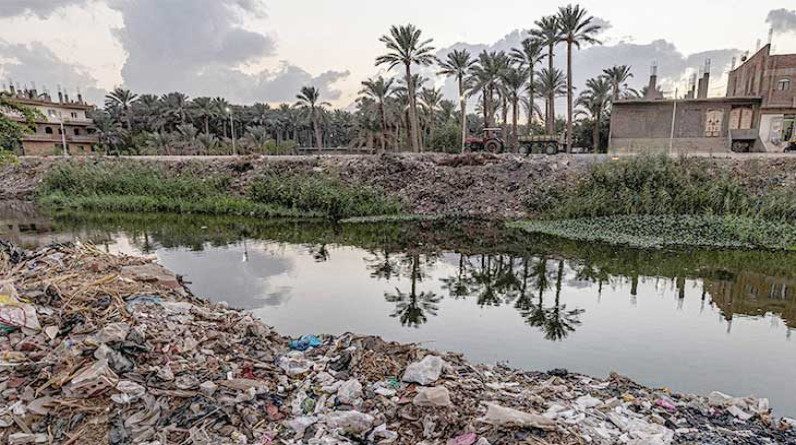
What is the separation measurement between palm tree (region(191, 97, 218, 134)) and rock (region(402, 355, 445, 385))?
4435cm

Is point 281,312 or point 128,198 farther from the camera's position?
point 128,198

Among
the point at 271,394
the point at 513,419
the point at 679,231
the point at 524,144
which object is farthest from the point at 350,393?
the point at 524,144

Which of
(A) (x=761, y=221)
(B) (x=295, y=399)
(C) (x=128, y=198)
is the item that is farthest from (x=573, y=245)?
(C) (x=128, y=198)

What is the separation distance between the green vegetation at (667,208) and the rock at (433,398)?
39.4ft

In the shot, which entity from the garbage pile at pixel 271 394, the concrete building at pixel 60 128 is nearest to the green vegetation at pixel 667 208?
the garbage pile at pixel 271 394

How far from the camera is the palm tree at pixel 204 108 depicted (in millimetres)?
44156

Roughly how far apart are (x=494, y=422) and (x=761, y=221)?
15.7 meters

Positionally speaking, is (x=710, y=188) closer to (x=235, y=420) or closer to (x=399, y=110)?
(x=235, y=420)

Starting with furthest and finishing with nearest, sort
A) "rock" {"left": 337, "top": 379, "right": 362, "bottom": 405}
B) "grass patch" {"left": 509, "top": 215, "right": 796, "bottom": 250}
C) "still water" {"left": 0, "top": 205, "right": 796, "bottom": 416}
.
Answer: "grass patch" {"left": 509, "top": 215, "right": 796, "bottom": 250} < "still water" {"left": 0, "top": 205, "right": 796, "bottom": 416} < "rock" {"left": 337, "top": 379, "right": 362, "bottom": 405}

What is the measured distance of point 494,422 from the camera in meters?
3.98

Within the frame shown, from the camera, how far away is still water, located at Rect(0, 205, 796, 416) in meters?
6.63

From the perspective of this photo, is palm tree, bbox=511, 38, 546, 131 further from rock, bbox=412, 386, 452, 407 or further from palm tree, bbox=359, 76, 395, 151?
rock, bbox=412, 386, 452, 407

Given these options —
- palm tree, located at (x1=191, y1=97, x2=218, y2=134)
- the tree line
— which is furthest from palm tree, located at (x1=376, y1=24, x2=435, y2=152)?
palm tree, located at (x1=191, y1=97, x2=218, y2=134)

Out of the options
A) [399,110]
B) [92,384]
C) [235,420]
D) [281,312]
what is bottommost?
[281,312]
